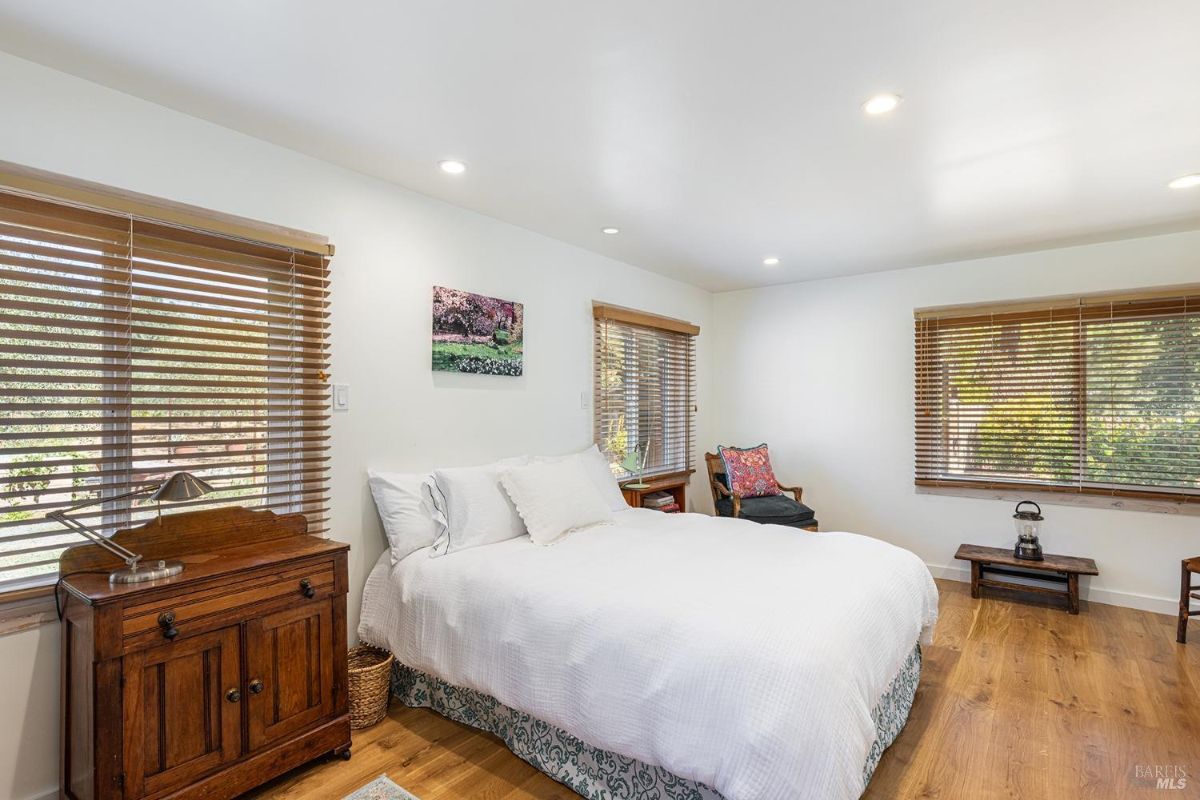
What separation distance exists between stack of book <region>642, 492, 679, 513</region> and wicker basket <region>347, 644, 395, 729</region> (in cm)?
227

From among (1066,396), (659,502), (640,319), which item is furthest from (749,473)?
(1066,396)

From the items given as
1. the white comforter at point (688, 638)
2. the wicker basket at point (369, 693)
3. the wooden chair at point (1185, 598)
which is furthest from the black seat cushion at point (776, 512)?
the wicker basket at point (369, 693)

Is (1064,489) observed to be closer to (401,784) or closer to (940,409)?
(940,409)

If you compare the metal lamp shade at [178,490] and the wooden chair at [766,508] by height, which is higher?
the metal lamp shade at [178,490]

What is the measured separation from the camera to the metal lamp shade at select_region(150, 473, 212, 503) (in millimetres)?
1882

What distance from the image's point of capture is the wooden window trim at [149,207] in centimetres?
189

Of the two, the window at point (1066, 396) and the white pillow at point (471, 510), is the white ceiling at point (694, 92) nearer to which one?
the window at point (1066, 396)

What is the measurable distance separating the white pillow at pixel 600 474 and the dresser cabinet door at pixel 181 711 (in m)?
1.97

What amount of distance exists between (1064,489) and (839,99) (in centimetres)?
357

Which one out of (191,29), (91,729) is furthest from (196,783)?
(191,29)

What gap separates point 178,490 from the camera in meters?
1.90

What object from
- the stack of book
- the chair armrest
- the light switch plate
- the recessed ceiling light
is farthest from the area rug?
the chair armrest

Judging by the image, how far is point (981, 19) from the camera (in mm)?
1697

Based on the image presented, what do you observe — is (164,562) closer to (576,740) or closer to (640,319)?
(576,740)
